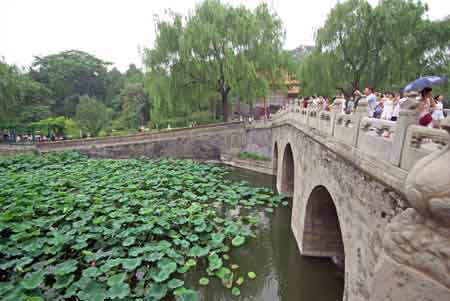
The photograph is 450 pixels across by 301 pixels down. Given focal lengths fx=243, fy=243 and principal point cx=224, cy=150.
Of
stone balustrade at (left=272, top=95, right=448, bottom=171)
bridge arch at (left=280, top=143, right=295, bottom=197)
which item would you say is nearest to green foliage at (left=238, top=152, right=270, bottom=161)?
bridge arch at (left=280, top=143, right=295, bottom=197)

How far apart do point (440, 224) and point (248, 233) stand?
614 cm

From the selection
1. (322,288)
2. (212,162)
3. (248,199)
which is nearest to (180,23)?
(212,162)

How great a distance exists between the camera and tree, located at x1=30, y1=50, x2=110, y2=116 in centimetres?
3057

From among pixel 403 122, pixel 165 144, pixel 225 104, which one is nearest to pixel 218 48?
pixel 225 104

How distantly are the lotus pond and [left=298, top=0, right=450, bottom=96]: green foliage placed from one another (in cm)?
974

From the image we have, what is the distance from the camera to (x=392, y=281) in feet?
4.64

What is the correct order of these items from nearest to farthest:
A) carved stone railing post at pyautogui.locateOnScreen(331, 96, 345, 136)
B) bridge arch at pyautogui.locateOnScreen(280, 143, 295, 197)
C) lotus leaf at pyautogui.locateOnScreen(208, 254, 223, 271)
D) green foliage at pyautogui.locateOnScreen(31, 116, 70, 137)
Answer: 1. carved stone railing post at pyautogui.locateOnScreen(331, 96, 345, 136)
2. lotus leaf at pyautogui.locateOnScreen(208, 254, 223, 271)
3. bridge arch at pyautogui.locateOnScreen(280, 143, 295, 197)
4. green foliage at pyautogui.locateOnScreen(31, 116, 70, 137)

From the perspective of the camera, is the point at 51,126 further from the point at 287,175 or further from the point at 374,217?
the point at 374,217

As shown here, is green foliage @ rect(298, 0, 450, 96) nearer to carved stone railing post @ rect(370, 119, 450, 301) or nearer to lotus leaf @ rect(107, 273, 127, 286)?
lotus leaf @ rect(107, 273, 127, 286)

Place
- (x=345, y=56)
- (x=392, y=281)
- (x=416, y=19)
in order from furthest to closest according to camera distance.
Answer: (x=345, y=56) → (x=416, y=19) → (x=392, y=281)

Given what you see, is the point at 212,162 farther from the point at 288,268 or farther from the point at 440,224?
the point at 440,224

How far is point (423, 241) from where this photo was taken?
1297 mm

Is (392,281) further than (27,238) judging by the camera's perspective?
No

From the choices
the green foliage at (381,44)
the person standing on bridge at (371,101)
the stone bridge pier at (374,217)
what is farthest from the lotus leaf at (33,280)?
the green foliage at (381,44)
